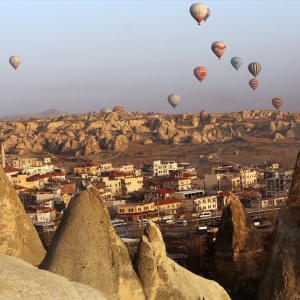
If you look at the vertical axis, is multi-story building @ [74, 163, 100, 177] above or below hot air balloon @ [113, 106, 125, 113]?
below

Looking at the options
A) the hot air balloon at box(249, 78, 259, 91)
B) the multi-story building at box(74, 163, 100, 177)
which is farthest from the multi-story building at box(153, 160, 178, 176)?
the hot air balloon at box(249, 78, 259, 91)

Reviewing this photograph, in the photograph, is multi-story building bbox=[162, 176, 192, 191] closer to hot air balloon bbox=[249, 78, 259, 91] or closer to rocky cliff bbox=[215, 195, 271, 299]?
hot air balloon bbox=[249, 78, 259, 91]

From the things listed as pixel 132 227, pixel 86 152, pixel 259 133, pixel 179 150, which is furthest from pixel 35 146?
pixel 132 227

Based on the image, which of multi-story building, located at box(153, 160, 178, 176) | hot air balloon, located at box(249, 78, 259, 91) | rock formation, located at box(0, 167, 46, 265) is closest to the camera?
rock formation, located at box(0, 167, 46, 265)

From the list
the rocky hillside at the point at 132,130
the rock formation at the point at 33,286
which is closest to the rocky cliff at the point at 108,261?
the rock formation at the point at 33,286

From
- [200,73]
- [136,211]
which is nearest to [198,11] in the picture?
[200,73]

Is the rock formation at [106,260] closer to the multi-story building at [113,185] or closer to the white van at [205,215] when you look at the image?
the white van at [205,215]
